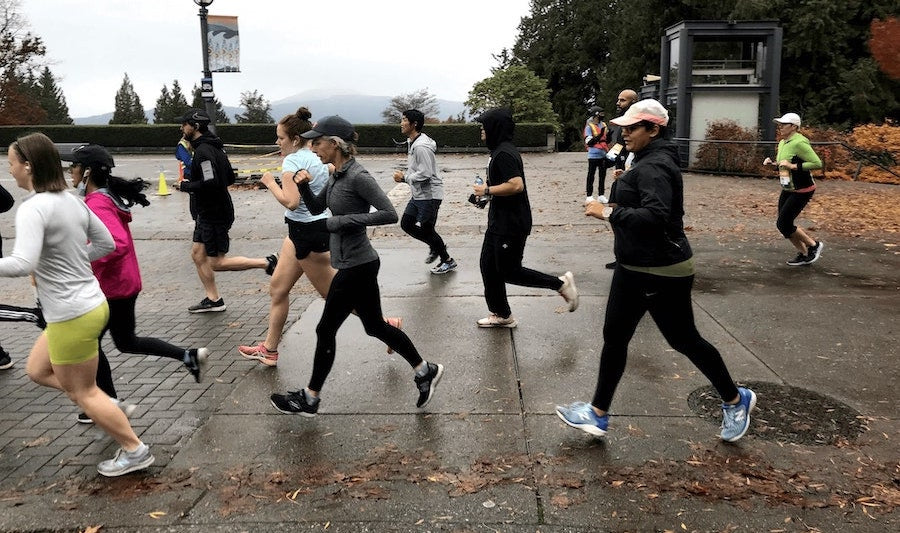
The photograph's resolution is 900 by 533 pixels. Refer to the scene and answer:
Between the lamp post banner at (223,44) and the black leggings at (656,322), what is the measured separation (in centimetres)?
1701

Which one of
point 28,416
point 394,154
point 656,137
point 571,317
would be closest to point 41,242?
point 28,416

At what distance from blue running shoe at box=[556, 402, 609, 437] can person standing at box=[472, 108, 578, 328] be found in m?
1.97

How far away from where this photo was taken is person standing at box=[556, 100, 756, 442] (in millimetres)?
3732

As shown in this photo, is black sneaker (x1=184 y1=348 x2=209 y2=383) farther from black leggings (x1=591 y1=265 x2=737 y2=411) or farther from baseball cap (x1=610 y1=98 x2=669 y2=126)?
baseball cap (x1=610 y1=98 x2=669 y2=126)

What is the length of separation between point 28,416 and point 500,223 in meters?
3.55

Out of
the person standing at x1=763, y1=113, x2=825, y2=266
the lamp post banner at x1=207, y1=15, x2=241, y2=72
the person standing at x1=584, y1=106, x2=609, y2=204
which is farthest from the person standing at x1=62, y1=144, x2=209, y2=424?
the lamp post banner at x1=207, y1=15, x2=241, y2=72

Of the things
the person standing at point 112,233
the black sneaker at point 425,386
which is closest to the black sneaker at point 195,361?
the person standing at point 112,233

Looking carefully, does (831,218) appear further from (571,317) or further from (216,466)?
(216,466)

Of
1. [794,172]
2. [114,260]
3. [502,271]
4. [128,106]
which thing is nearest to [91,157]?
[114,260]

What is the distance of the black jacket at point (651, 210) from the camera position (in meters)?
3.68

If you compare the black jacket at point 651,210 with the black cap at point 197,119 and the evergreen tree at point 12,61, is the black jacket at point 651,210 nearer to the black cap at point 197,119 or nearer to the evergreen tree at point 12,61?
the black cap at point 197,119

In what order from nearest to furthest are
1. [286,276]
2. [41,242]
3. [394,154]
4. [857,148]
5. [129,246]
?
[41,242], [129,246], [286,276], [857,148], [394,154]

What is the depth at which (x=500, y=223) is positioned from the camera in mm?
5844

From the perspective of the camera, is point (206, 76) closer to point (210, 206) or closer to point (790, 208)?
point (210, 206)
